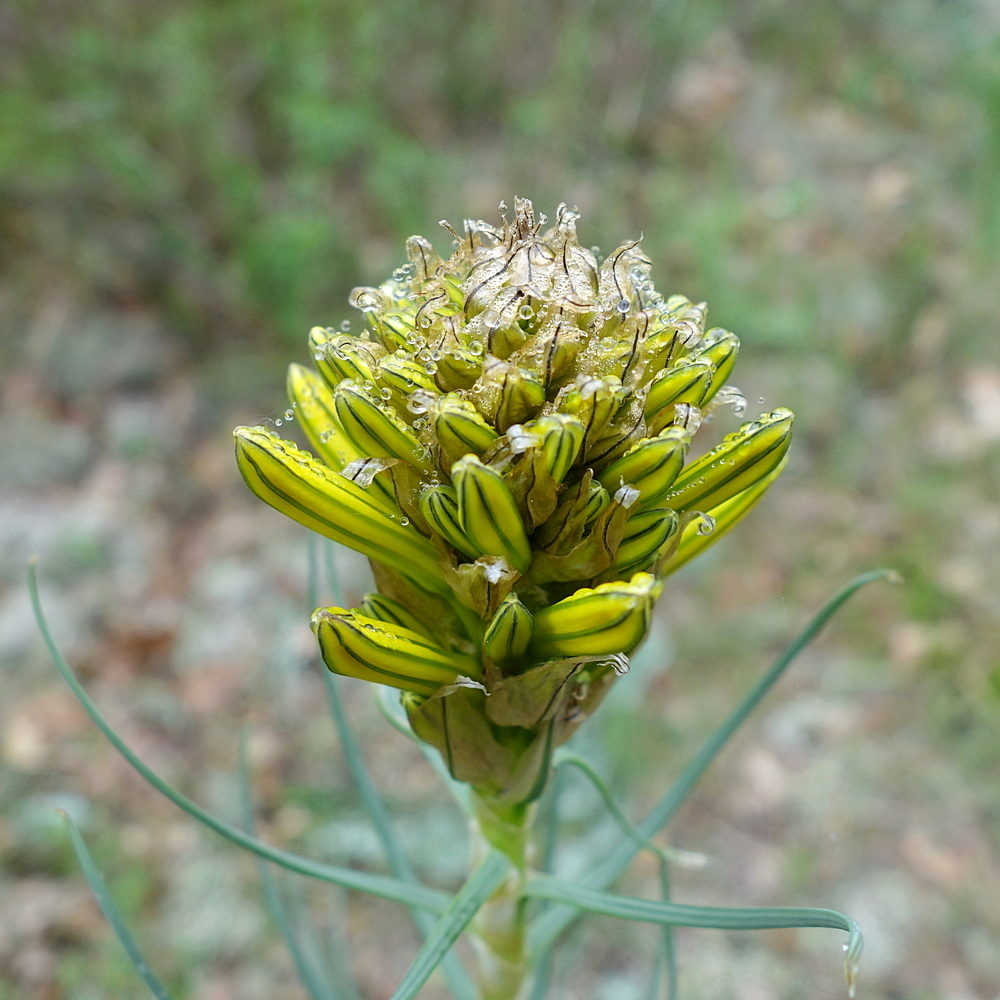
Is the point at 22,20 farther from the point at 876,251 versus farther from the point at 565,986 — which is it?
the point at 565,986

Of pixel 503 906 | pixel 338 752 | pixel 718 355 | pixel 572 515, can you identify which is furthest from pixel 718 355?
pixel 338 752

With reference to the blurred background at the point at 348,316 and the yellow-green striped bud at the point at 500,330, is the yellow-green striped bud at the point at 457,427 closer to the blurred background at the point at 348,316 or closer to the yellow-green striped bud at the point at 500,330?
the yellow-green striped bud at the point at 500,330

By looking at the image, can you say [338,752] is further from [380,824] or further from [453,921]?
[453,921]

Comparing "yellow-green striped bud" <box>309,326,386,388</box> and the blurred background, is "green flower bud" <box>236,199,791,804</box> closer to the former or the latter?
"yellow-green striped bud" <box>309,326,386,388</box>

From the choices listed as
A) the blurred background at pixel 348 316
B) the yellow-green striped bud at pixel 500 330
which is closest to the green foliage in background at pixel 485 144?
the blurred background at pixel 348 316

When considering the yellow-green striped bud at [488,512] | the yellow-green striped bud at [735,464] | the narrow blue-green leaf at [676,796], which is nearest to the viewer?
the yellow-green striped bud at [488,512]
